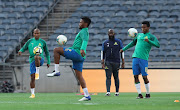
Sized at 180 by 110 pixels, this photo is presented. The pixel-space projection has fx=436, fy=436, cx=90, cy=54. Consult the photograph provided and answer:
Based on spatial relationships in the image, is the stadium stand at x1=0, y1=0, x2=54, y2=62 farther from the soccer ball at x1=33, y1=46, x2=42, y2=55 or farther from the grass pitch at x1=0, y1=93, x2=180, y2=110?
the grass pitch at x1=0, y1=93, x2=180, y2=110

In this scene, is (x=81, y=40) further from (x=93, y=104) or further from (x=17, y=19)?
(x=17, y=19)

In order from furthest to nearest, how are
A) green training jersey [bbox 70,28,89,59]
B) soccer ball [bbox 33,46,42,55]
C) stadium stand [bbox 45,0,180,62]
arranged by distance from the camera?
1. stadium stand [bbox 45,0,180,62]
2. soccer ball [bbox 33,46,42,55]
3. green training jersey [bbox 70,28,89,59]

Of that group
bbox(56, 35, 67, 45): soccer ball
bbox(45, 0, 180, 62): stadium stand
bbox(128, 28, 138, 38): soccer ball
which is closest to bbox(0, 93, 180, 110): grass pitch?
bbox(56, 35, 67, 45): soccer ball

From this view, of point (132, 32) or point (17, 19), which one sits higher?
point (17, 19)

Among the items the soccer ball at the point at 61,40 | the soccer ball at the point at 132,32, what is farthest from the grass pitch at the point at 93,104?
the soccer ball at the point at 132,32

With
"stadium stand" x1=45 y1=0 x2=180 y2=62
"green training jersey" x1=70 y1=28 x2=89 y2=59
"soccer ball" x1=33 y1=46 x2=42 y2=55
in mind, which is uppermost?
"stadium stand" x1=45 y1=0 x2=180 y2=62

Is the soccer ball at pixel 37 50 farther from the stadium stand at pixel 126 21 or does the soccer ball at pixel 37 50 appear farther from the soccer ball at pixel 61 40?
the stadium stand at pixel 126 21

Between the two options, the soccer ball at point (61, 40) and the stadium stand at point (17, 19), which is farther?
the stadium stand at point (17, 19)

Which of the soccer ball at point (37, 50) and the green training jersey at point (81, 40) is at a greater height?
the green training jersey at point (81, 40)

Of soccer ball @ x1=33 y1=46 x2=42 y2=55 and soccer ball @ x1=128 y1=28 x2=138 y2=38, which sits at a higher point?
soccer ball @ x1=128 y1=28 x2=138 y2=38

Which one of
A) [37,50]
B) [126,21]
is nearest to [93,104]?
[37,50]

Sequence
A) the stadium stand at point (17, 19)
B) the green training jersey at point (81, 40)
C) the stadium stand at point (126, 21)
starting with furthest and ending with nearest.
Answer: the stadium stand at point (17, 19) < the stadium stand at point (126, 21) < the green training jersey at point (81, 40)

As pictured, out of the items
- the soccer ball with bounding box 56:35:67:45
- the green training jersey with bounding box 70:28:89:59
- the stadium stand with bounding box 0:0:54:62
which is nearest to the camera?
the green training jersey with bounding box 70:28:89:59

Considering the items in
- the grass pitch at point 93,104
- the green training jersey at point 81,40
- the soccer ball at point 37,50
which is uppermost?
the green training jersey at point 81,40
